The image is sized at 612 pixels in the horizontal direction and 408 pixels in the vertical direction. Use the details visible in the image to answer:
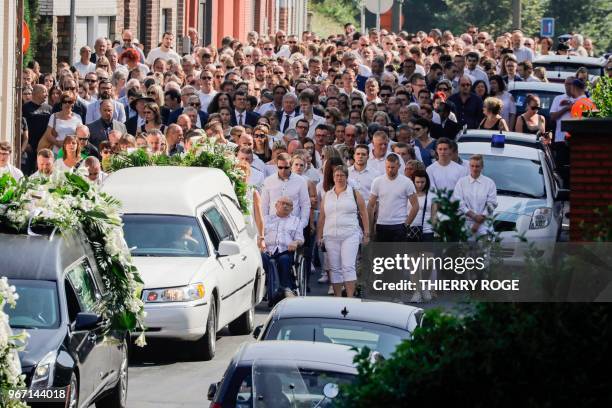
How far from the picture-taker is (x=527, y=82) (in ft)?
97.7

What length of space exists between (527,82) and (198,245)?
50.1 ft

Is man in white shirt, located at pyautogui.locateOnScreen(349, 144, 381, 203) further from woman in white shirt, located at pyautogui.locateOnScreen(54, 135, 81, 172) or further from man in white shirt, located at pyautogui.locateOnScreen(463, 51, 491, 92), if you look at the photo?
man in white shirt, located at pyautogui.locateOnScreen(463, 51, 491, 92)

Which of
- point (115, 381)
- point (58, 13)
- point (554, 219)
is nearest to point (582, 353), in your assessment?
point (115, 381)

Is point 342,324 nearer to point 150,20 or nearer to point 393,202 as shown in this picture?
point 393,202

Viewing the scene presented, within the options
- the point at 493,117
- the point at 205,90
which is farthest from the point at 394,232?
the point at 205,90

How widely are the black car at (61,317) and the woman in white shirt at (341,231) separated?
5.84m

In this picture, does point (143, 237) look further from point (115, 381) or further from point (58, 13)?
point (58, 13)

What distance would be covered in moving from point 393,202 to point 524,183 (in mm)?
2472

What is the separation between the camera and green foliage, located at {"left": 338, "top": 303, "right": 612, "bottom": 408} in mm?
6172

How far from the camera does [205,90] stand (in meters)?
25.7

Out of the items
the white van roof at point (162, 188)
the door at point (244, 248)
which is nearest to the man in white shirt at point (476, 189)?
the door at point (244, 248)

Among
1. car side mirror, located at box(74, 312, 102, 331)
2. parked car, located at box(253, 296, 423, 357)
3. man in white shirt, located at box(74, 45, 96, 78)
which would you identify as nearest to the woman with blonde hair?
man in white shirt, located at box(74, 45, 96, 78)

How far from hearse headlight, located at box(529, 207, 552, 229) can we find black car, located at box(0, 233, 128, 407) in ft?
28.0

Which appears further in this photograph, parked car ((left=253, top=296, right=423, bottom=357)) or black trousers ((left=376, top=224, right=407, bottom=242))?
black trousers ((left=376, top=224, right=407, bottom=242))
